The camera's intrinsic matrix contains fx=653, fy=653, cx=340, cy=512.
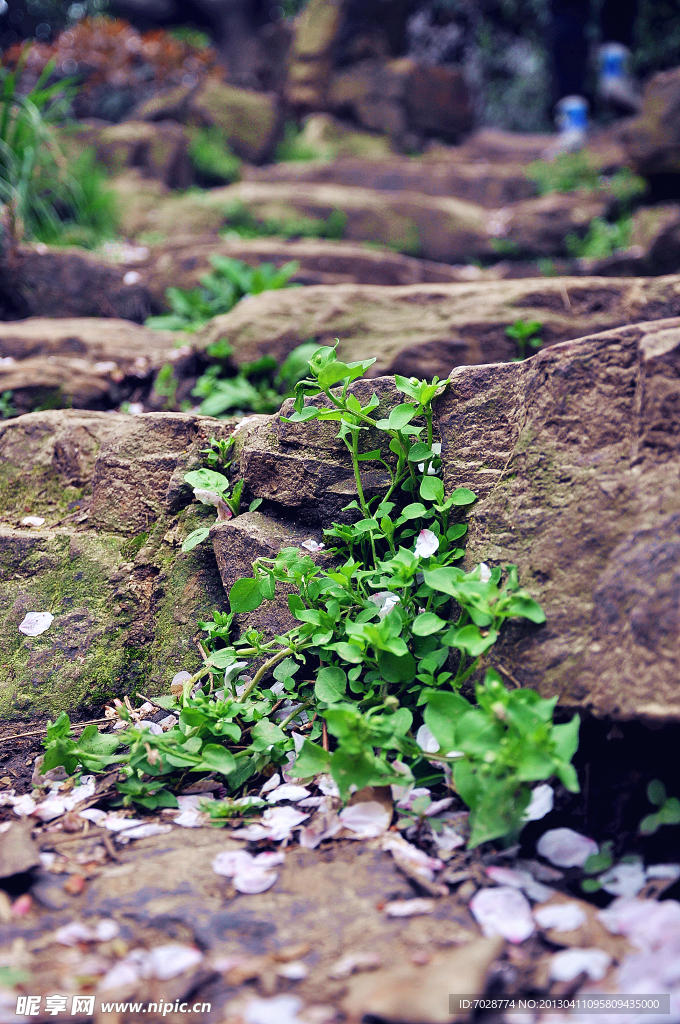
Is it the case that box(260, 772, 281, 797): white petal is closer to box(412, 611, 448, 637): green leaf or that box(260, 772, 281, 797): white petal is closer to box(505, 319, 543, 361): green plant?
box(412, 611, 448, 637): green leaf

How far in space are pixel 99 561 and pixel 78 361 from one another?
59.2 inches

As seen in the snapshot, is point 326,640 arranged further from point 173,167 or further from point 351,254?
point 173,167

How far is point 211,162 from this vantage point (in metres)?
7.07

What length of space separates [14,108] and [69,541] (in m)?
3.97

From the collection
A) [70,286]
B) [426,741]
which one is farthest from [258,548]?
[70,286]

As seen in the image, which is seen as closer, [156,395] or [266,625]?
[266,625]

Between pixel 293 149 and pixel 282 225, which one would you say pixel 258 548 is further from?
pixel 293 149

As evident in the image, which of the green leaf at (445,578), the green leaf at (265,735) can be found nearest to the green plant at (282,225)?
the green leaf at (445,578)

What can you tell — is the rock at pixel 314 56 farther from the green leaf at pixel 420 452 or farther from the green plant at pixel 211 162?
the green leaf at pixel 420 452

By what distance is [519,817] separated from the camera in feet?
4.08

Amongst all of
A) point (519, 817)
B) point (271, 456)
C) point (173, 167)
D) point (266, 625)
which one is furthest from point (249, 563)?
point (173, 167)

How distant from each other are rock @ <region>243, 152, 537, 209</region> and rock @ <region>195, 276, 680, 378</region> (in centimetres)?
402

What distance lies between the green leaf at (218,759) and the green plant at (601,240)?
15.8ft

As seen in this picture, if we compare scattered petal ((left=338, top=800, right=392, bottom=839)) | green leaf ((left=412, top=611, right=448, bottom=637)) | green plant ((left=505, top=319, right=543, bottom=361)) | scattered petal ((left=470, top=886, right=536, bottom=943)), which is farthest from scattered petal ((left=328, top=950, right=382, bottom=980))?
green plant ((left=505, top=319, right=543, bottom=361))
